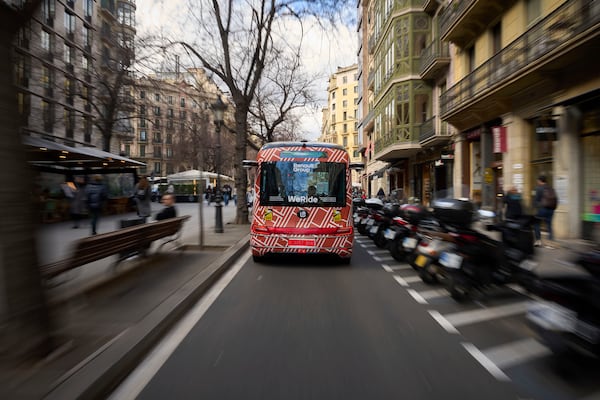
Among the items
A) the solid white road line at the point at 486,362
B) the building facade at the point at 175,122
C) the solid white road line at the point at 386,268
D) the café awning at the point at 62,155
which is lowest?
the solid white road line at the point at 386,268

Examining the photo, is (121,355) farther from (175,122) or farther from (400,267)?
(175,122)

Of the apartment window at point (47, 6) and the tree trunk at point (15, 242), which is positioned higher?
the apartment window at point (47, 6)

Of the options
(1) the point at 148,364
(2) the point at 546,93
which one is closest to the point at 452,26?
(2) the point at 546,93

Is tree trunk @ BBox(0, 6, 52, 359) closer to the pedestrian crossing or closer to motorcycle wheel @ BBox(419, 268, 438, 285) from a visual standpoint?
the pedestrian crossing

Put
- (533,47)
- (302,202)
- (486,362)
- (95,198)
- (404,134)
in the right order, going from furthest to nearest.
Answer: (404,134), (533,47), (95,198), (302,202), (486,362)

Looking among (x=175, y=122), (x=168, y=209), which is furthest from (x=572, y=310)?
(x=175, y=122)

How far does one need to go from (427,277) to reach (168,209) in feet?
18.3

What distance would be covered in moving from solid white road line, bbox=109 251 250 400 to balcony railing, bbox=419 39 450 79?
18.5 metres

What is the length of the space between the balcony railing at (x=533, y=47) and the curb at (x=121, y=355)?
1047cm

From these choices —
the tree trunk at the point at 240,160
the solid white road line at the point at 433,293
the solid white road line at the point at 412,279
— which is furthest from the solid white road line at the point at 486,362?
the tree trunk at the point at 240,160

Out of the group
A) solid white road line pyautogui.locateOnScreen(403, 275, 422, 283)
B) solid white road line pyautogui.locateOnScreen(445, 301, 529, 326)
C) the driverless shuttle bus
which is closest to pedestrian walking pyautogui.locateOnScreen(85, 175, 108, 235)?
the driverless shuttle bus

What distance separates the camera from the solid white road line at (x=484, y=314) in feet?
16.1

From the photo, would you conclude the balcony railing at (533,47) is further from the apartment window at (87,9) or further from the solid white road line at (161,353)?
the apartment window at (87,9)

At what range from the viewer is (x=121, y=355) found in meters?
3.37
